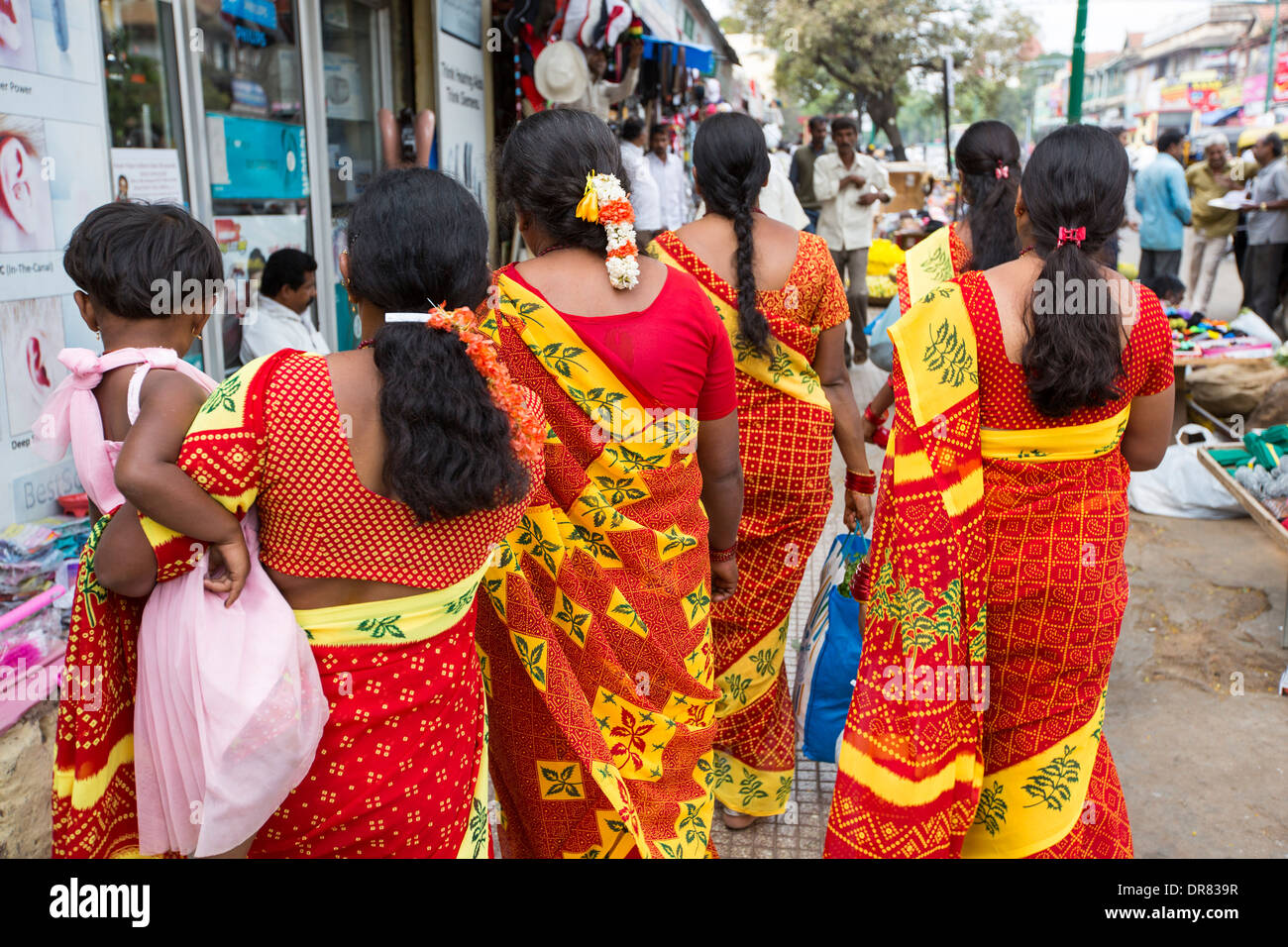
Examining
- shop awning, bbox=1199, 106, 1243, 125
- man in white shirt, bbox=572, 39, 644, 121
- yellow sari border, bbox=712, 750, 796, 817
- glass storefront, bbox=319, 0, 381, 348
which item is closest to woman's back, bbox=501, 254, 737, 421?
yellow sari border, bbox=712, 750, 796, 817

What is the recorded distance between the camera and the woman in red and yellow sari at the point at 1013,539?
2160 mm

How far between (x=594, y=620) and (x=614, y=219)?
2.57 ft

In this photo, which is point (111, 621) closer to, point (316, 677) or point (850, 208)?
point (316, 677)

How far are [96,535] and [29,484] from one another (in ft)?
6.10

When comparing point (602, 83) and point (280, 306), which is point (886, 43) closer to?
point (602, 83)

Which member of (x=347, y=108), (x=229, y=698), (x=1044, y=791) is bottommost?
(x=1044, y=791)

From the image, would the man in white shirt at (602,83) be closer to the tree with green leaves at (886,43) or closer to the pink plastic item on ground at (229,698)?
the pink plastic item on ground at (229,698)

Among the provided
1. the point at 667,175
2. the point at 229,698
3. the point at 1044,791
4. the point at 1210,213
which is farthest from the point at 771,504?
the point at 1210,213

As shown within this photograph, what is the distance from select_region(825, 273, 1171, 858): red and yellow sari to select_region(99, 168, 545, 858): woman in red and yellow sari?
0.90 meters

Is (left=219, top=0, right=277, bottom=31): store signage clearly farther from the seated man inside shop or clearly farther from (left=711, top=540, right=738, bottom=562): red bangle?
(left=711, top=540, right=738, bottom=562): red bangle

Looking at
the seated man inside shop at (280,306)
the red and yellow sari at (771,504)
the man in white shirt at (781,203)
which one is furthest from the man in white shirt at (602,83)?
the red and yellow sari at (771,504)

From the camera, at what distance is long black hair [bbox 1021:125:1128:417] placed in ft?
6.84

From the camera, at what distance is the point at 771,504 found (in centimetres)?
298

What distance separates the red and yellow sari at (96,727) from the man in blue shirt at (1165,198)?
9619 millimetres
